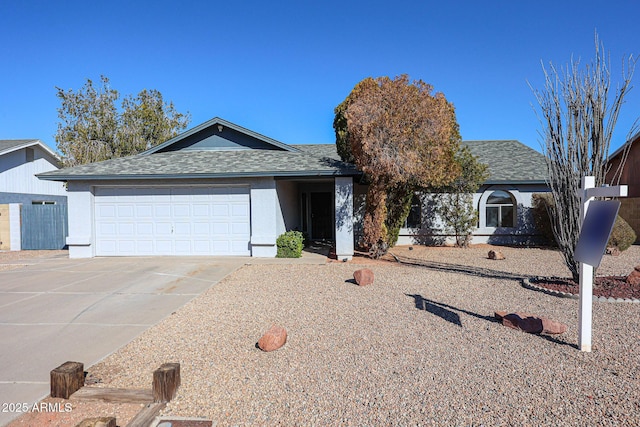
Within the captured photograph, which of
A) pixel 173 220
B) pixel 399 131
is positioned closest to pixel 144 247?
pixel 173 220

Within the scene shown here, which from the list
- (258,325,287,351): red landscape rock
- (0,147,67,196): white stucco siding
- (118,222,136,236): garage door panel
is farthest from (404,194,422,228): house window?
(0,147,67,196): white stucco siding

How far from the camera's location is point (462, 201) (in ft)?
52.6

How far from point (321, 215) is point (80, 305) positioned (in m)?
12.6

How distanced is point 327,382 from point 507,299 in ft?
15.9

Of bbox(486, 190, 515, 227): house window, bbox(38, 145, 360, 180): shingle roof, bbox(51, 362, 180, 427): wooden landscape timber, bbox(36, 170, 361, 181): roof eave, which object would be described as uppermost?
bbox(38, 145, 360, 180): shingle roof

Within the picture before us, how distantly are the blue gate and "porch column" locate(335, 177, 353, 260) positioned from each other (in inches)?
472

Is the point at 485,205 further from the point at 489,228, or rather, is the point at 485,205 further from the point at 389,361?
the point at 389,361

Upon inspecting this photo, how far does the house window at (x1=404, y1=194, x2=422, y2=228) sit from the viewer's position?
55.3 feet

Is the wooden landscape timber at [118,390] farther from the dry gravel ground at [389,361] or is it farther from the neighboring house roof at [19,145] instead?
the neighboring house roof at [19,145]

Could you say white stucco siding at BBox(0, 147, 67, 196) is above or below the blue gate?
above

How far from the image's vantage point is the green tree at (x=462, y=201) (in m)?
15.3

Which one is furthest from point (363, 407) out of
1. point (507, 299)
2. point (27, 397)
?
point (507, 299)

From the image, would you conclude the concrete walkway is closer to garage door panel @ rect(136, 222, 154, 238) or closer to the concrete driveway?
the concrete driveway

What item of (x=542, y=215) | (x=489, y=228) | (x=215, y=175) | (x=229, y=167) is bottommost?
(x=489, y=228)
